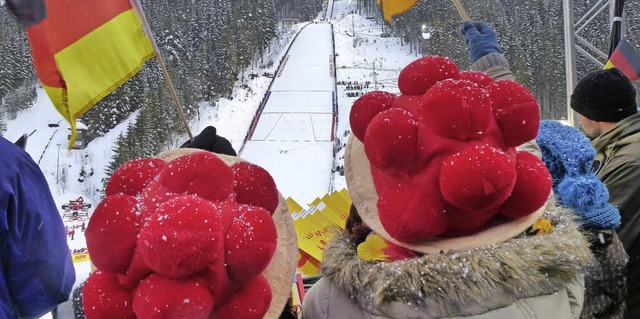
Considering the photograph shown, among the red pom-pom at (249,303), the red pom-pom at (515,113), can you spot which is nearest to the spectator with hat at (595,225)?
the red pom-pom at (515,113)

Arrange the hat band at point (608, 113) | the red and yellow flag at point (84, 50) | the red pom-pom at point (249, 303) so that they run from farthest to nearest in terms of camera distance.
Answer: the hat band at point (608, 113) < the red and yellow flag at point (84, 50) < the red pom-pom at point (249, 303)

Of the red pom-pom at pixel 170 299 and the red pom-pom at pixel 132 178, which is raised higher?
the red pom-pom at pixel 132 178

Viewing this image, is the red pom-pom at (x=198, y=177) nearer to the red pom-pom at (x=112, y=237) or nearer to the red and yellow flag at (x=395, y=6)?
the red pom-pom at (x=112, y=237)

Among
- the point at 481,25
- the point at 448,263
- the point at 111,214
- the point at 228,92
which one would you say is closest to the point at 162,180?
the point at 111,214

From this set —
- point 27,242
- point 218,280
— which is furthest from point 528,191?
point 27,242

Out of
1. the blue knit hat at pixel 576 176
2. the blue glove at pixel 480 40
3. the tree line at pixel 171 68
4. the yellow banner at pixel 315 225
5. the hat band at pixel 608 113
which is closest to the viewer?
the blue knit hat at pixel 576 176

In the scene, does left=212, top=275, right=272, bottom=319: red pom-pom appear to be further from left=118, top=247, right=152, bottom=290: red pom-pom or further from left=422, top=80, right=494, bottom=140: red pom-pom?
left=422, top=80, right=494, bottom=140: red pom-pom
